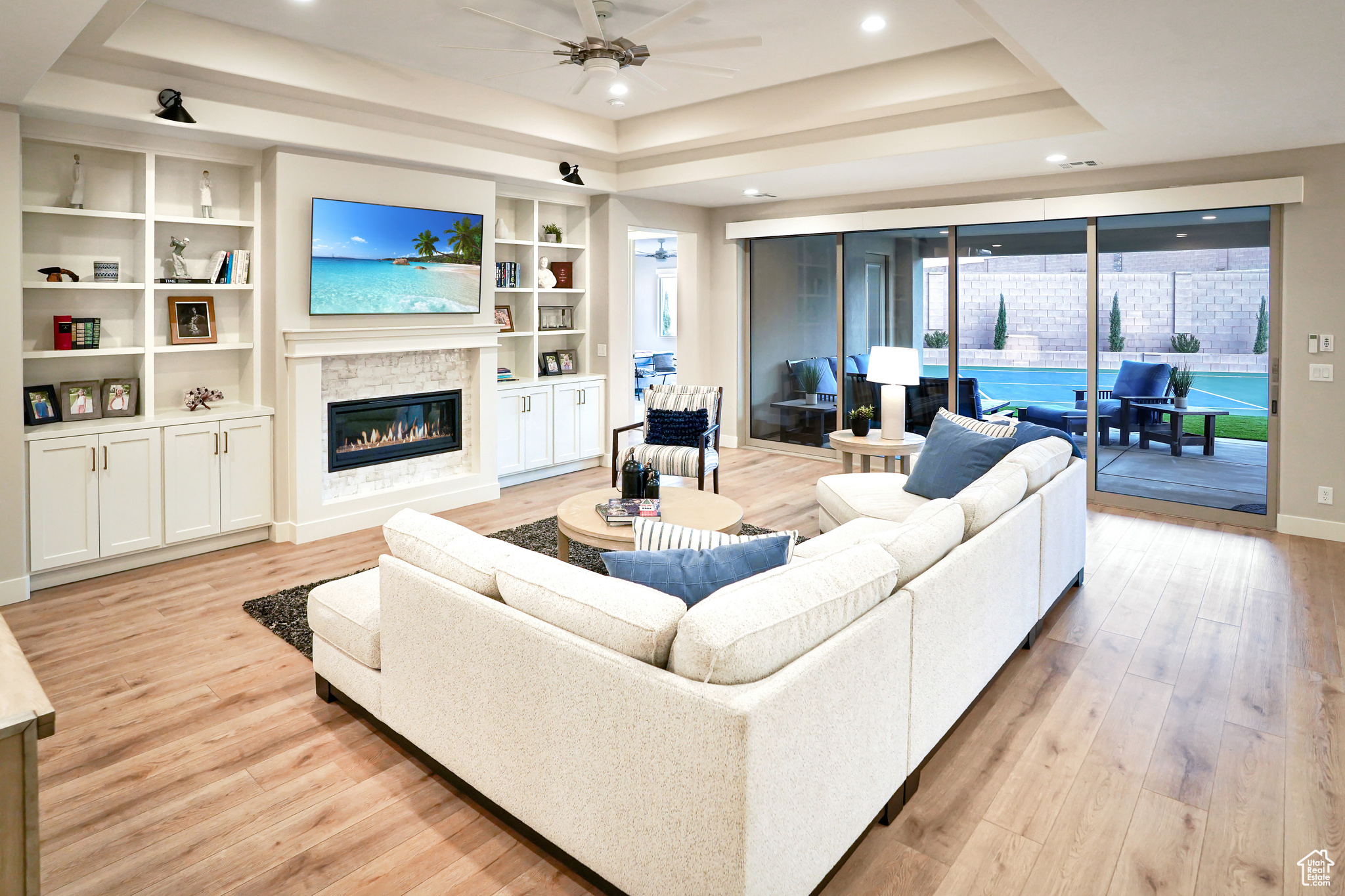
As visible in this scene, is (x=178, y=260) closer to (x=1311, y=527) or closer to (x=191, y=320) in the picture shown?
(x=191, y=320)

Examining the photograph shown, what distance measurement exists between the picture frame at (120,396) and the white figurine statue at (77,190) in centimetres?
96

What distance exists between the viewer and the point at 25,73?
3348mm

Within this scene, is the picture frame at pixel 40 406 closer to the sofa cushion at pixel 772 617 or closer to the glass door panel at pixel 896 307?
the sofa cushion at pixel 772 617

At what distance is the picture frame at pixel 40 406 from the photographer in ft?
13.9

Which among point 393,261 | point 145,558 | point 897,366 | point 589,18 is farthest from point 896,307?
point 145,558

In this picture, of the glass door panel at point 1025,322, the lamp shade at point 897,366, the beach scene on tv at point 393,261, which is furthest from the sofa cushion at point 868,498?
the beach scene on tv at point 393,261

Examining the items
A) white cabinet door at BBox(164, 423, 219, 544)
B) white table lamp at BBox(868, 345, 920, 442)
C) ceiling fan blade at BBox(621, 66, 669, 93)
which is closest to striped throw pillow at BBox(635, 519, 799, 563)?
ceiling fan blade at BBox(621, 66, 669, 93)

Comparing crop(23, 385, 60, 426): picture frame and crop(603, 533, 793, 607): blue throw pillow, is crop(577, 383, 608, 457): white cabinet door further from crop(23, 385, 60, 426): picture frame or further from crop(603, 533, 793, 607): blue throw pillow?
crop(603, 533, 793, 607): blue throw pillow

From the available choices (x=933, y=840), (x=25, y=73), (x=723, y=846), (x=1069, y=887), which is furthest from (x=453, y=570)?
(x=25, y=73)

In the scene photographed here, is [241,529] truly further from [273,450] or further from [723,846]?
[723,846]

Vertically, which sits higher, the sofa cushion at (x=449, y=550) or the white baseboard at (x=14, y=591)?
the sofa cushion at (x=449, y=550)

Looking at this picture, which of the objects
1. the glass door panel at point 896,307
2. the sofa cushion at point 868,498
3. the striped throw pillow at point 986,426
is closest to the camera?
the sofa cushion at point 868,498

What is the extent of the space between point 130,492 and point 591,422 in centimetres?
365

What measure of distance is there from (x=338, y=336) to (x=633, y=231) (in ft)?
10.5
